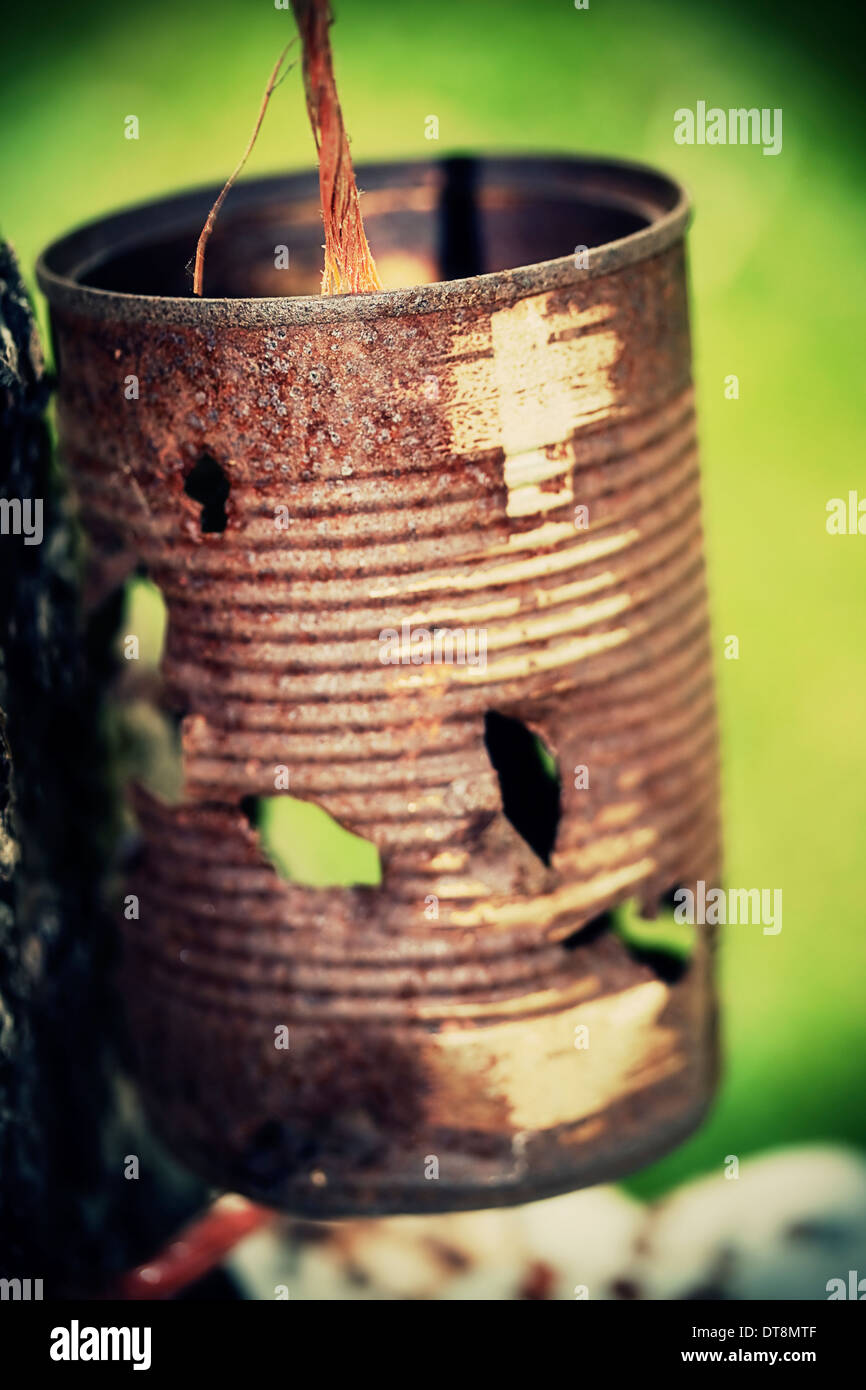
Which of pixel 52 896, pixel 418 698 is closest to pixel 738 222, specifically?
pixel 418 698

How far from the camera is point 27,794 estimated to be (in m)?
2.30

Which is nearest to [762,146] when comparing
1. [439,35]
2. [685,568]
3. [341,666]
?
[439,35]

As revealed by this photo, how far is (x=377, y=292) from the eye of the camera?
5.90 ft

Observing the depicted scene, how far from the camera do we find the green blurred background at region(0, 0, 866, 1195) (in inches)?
120

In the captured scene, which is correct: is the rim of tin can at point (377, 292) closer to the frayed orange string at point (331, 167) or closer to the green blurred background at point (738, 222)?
the frayed orange string at point (331, 167)

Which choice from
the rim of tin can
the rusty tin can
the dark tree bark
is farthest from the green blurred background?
the dark tree bark

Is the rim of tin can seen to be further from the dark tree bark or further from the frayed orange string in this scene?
the dark tree bark

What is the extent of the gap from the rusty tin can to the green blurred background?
81 centimetres

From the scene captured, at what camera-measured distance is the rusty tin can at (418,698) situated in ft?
6.11

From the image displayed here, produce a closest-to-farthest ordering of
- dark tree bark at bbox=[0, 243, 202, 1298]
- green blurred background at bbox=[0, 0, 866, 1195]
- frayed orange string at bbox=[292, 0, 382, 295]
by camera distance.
Result: frayed orange string at bbox=[292, 0, 382, 295], dark tree bark at bbox=[0, 243, 202, 1298], green blurred background at bbox=[0, 0, 866, 1195]

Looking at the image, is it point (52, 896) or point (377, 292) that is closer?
point (377, 292)

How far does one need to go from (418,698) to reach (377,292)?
0.53m

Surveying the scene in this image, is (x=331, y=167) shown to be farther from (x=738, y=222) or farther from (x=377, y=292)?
(x=738, y=222)

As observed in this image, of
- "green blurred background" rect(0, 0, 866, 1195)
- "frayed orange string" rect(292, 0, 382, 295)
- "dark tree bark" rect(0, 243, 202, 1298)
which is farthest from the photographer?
"green blurred background" rect(0, 0, 866, 1195)
